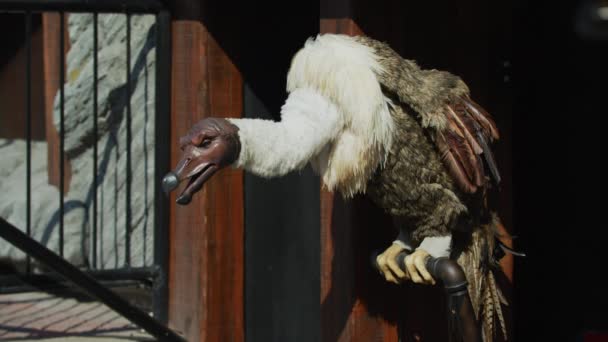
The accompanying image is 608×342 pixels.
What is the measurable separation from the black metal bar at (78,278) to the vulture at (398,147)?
1.00m

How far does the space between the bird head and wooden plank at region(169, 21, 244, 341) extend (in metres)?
1.69

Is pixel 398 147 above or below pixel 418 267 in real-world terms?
above

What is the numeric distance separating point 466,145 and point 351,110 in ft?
1.18

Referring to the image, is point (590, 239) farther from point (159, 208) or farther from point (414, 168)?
point (159, 208)

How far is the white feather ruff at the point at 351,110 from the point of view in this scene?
2920mm

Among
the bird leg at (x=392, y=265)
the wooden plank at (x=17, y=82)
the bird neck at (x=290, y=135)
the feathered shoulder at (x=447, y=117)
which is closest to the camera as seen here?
the bird neck at (x=290, y=135)

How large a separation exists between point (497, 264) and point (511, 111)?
0.64 meters

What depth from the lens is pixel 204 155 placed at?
266cm

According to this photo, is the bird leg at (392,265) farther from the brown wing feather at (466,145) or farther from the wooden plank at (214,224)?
the wooden plank at (214,224)

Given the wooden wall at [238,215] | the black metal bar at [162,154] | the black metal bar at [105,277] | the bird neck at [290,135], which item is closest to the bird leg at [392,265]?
the bird neck at [290,135]

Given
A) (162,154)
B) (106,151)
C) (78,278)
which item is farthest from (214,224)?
(106,151)

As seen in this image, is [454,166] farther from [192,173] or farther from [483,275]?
[192,173]

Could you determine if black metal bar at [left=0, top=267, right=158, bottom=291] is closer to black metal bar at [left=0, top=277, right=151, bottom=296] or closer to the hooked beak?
black metal bar at [left=0, top=277, right=151, bottom=296]

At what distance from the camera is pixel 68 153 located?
19.4 feet
